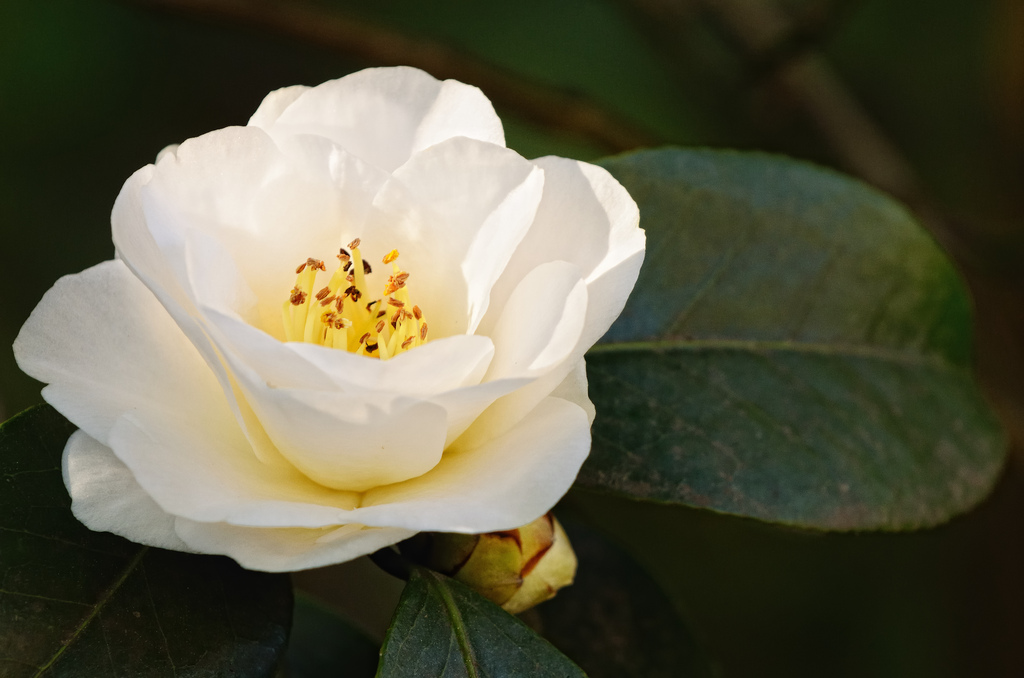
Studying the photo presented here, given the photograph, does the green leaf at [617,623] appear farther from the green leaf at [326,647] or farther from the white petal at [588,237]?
the white petal at [588,237]

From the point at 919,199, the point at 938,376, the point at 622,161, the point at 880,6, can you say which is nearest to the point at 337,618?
the point at 622,161

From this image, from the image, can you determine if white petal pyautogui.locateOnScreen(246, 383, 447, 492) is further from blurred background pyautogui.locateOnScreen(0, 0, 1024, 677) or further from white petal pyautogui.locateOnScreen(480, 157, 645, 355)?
blurred background pyautogui.locateOnScreen(0, 0, 1024, 677)

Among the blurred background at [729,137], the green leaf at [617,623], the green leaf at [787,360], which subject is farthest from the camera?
the blurred background at [729,137]

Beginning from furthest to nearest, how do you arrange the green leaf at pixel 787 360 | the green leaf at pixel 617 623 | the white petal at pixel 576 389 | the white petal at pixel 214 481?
the green leaf at pixel 617 623
the green leaf at pixel 787 360
the white petal at pixel 576 389
the white petal at pixel 214 481

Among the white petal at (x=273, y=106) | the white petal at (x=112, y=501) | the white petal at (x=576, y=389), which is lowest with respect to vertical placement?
the white petal at (x=112, y=501)

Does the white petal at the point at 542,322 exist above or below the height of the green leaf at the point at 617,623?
above

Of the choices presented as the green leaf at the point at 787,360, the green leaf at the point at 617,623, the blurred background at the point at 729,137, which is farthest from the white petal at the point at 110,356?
the blurred background at the point at 729,137

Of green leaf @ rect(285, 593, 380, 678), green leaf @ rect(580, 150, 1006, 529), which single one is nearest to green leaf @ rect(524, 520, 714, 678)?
green leaf @ rect(285, 593, 380, 678)

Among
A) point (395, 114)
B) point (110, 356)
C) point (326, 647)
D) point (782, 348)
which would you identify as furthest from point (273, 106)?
point (326, 647)
